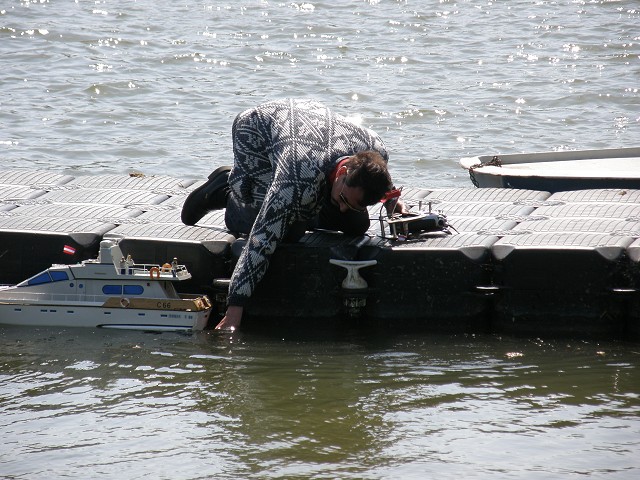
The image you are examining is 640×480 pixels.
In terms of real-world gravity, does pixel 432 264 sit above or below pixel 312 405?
above

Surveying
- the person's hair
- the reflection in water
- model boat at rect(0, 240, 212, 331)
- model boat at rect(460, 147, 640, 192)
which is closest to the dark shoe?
model boat at rect(0, 240, 212, 331)

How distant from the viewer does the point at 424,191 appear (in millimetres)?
8570

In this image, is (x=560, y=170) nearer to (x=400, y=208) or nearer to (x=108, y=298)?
(x=400, y=208)

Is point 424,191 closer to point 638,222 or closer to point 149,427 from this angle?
point 638,222

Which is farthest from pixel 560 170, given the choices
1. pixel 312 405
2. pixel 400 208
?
pixel 312 405

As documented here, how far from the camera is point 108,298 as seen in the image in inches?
282

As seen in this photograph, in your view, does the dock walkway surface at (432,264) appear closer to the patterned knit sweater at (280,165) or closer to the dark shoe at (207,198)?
the dark shoe at (207,198)

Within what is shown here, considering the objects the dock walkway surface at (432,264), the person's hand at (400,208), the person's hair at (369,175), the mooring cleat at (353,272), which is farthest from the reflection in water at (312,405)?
the person's hair at (369,175)

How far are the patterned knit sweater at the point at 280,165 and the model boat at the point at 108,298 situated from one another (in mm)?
532

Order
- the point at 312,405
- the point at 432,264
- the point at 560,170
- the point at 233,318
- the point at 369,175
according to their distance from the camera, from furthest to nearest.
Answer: the point at 560,170, the point at 432,264, the point at 233,318, the point at 369,175, the point at 312,405

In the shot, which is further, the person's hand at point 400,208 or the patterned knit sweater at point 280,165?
the person's hand at point 400,208

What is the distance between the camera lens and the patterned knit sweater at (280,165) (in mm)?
6633

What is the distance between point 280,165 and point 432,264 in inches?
44.6

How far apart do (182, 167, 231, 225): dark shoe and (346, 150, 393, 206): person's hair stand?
1337 millimetres
